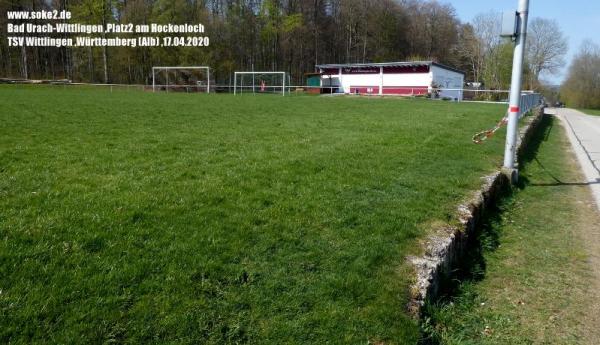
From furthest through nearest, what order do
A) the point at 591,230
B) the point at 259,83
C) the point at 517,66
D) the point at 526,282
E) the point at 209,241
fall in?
the point at 259,83
the point at 517,66
the point at 591,230
the point at 526,282
the point at 209,241

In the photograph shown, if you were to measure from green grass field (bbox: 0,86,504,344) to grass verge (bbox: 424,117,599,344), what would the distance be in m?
0.62

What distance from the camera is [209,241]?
388 cm

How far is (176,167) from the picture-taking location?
21.0 feet

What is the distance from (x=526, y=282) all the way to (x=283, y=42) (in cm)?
6755

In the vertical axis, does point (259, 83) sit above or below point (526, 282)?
above

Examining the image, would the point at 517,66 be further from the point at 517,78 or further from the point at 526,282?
the point at 526,282

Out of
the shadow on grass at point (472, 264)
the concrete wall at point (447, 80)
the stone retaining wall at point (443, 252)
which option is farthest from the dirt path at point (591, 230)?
the concrete wall at point (447, 80)

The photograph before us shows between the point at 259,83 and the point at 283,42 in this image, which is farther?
the point at 283,42

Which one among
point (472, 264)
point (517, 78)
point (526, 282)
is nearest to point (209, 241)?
point (472, 264)

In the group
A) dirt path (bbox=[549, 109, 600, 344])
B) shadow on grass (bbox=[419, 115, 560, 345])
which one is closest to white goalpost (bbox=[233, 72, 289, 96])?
dirt path (bbox=[549, 109, 600, 344])

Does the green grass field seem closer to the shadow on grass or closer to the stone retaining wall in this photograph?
the stone retaining wall

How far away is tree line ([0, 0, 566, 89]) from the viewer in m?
56.5

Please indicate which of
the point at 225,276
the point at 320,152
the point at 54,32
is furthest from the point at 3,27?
the point at 225,276

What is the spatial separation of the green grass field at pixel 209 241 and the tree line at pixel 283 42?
53.0m
